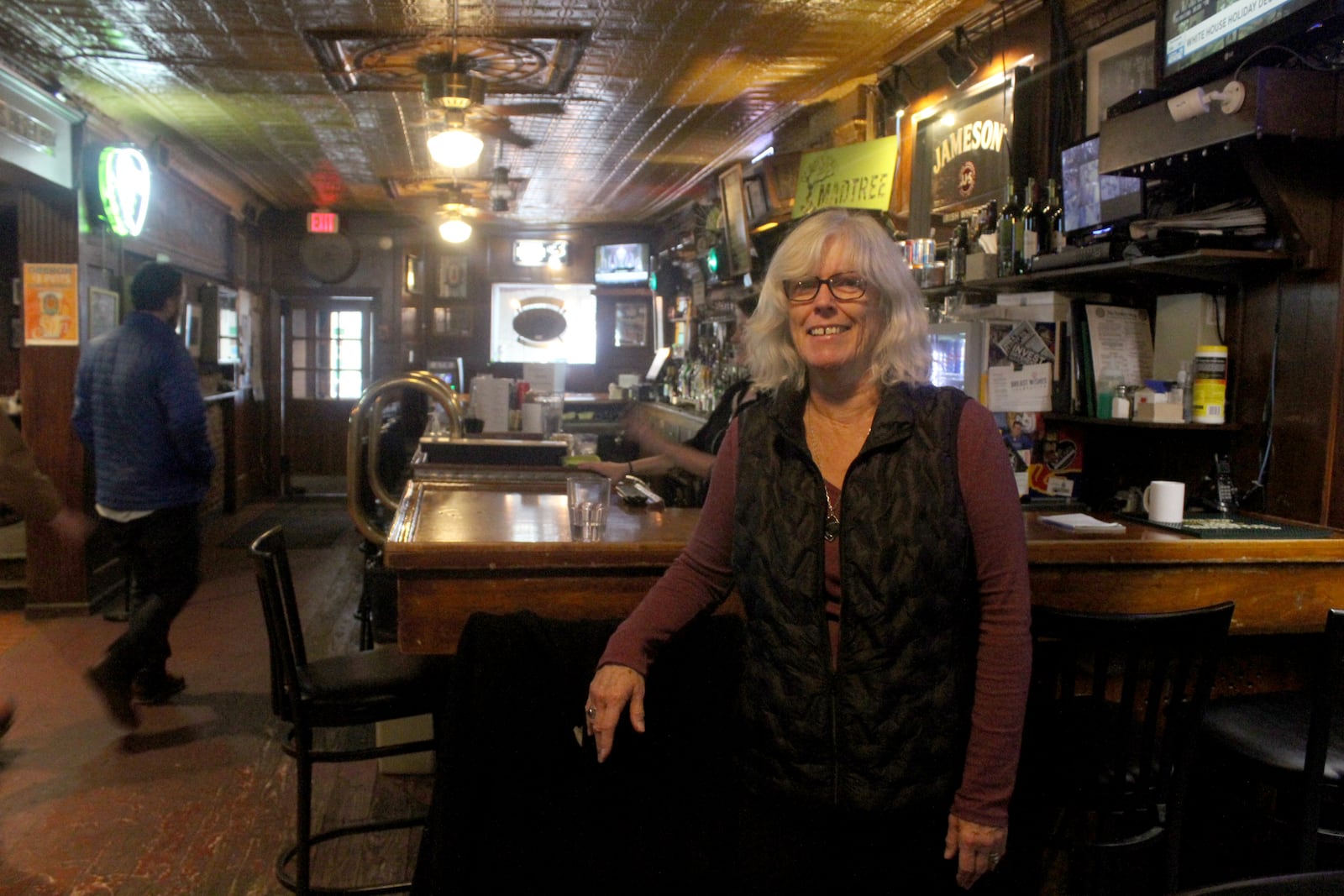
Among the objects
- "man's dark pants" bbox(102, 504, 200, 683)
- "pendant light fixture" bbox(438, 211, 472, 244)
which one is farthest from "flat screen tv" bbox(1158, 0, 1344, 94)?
"pendant light fixture" bbox(438, 211, 472, 244)

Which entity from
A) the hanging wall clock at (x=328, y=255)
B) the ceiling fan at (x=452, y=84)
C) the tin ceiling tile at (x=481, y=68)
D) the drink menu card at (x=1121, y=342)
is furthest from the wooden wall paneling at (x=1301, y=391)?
the hanging wall clock at (x=328, y=255)

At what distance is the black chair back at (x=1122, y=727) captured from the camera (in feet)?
5.92

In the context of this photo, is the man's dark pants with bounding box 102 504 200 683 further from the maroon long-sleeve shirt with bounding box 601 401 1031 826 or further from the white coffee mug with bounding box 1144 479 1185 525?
the white coffee mug with bounding box 1144 479 1185 525

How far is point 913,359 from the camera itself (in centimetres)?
168

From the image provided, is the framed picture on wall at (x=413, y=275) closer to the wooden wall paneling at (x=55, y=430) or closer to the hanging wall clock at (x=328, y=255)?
the hanging wall clock at (x=328, y=255)

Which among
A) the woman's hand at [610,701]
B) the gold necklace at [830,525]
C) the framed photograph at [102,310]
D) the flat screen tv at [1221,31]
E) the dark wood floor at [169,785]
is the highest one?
the flat screen tv at [1221,31]

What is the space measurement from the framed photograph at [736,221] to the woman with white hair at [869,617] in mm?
5105

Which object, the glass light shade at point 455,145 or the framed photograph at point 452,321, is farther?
the framed photograph at point 452,321

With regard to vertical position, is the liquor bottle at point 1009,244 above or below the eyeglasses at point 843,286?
above

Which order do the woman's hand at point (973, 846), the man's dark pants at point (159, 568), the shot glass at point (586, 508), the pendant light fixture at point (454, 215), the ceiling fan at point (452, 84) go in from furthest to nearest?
the pendant light fixture at point (454, 215) < the ceiling fan at point (452, 84) < the man's dark pants at point (159, 568) < the shot glass at point (586, 508) < the woman's hand at point (973, 846)

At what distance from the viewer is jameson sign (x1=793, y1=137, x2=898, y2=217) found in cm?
430

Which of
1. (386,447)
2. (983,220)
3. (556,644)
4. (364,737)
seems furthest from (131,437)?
(983,220)

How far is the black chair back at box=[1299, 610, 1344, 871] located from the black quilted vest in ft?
2.64

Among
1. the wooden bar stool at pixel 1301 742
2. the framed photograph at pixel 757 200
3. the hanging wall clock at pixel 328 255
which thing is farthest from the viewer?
the hanging wall clock at pixel 328 255
